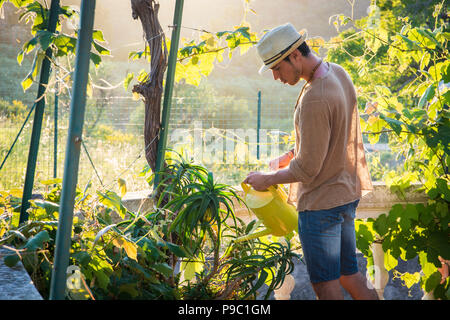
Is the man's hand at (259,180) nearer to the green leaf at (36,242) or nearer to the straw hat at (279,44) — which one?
the straw hat at (279,44)

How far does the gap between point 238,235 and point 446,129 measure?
1.10 meters

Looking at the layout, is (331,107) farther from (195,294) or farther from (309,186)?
(195,294)

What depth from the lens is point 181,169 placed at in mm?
2178

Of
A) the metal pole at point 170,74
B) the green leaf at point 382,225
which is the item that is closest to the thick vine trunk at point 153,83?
the metal pole at point 170,74

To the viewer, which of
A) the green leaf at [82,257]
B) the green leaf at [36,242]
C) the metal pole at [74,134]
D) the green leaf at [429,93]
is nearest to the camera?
the metal pole at [74,134]

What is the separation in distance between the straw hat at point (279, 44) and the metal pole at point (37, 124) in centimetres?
81

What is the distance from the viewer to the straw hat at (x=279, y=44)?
5.98 feet

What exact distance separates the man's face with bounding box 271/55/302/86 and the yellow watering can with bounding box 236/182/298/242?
16.5 inches

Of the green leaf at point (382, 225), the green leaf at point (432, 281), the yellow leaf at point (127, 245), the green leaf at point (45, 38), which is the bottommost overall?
the green leaf at point (432, 281)

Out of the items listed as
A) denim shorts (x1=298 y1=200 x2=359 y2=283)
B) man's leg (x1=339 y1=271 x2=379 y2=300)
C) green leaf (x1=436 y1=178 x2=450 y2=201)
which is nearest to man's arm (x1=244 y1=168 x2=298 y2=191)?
denim shorts (x1=298 y1=200 x2=359 y2=283)

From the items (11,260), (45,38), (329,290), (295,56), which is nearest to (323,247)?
(329,290)

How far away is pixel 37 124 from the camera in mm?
1948

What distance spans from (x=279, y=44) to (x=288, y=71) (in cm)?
11
